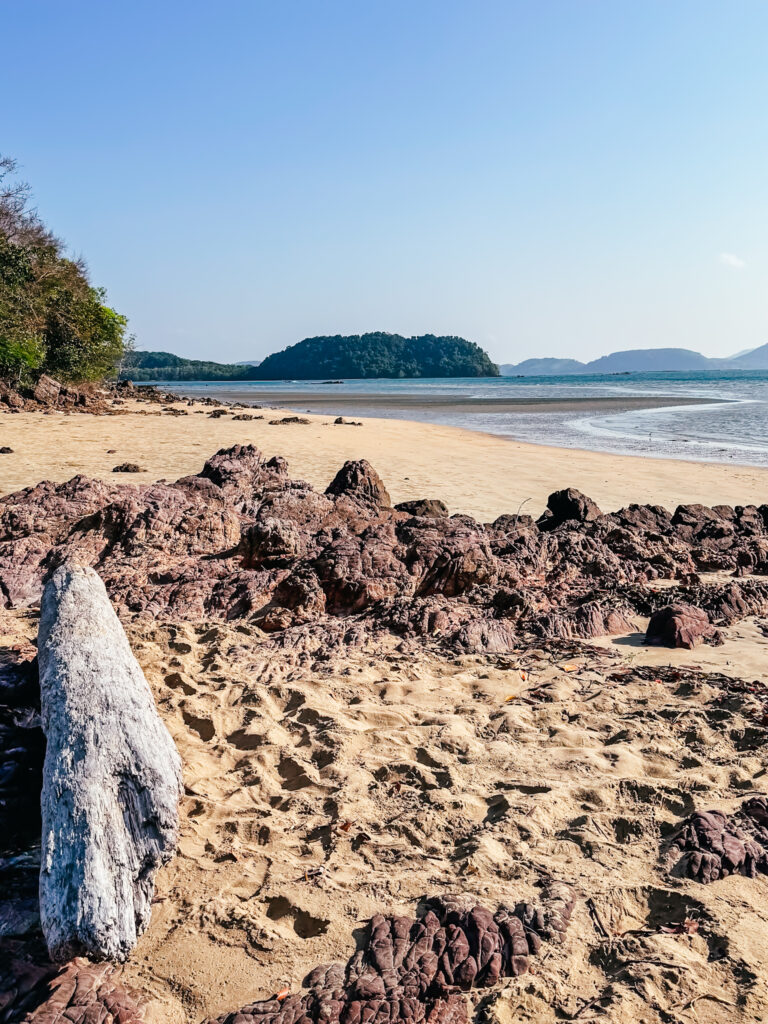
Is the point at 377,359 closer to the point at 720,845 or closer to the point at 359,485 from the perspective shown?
the point at 359,485

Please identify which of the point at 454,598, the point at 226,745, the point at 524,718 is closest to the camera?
the point at 226,745

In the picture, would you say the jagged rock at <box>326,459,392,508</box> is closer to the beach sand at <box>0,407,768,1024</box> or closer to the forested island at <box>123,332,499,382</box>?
the beach sand at <box>0,407,768,1024</box>

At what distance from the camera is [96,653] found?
3084 millimetres

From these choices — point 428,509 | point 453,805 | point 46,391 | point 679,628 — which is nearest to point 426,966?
point 453,805

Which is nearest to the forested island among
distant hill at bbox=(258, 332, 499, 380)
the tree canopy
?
distant hill at bbox=(258, 332, 499, 380)

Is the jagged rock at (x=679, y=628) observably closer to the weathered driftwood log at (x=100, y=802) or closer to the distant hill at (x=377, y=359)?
the weathered driftwood log at (x=100, y=802)

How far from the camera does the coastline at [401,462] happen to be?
37.8 feet

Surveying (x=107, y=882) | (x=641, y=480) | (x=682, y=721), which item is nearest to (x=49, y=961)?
(x=107, y=882)

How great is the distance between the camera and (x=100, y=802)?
2.37 m

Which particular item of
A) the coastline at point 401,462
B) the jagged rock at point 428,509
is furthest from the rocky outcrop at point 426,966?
the coastline at point 401,462

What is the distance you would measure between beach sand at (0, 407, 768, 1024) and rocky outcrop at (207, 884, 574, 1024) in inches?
2.6

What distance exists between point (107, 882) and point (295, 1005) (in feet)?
2.23

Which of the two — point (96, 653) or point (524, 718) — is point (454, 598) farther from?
point (96, 653)

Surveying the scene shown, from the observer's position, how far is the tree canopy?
2347 cm
